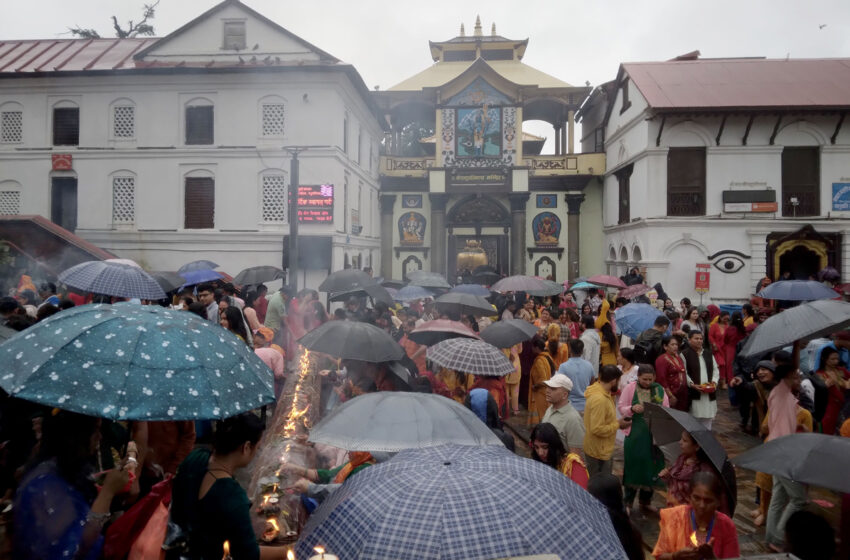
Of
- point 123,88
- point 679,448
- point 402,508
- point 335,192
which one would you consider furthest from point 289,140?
point 402,508

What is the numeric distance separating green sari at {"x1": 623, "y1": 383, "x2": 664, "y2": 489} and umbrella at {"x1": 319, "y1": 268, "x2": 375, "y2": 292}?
6864 millimetres

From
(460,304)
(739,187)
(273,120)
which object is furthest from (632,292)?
(273,120)

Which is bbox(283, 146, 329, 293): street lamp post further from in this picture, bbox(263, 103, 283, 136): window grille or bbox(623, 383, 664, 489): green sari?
bbox(623, 383, 664, 489): green sari

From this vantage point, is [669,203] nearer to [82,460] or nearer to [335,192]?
[335,192]

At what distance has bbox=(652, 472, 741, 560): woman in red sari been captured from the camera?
3379mm

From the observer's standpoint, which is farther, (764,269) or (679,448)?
(764,269)

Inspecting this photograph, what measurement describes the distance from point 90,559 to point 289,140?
1773 centimetres

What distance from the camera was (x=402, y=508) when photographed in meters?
2.26

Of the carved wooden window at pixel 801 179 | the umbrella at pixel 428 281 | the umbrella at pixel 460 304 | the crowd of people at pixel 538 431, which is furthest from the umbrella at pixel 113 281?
the carved wooden window at pixel 801 179

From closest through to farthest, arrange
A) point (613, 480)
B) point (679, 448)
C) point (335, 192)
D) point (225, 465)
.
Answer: point (225, 465), point (613, 480), point (679, 448), point (335, 192)

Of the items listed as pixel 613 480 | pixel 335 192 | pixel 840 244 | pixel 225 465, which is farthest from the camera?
pixel 840 244

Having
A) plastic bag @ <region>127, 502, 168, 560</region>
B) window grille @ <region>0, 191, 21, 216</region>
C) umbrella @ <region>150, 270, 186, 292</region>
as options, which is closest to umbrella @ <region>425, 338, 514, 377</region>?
plastic bag @ <region>127, 502, 168, 560</region>

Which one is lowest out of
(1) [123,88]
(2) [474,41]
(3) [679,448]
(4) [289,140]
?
(3) [679,448]

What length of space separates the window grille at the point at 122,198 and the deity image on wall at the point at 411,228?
1192 cm
